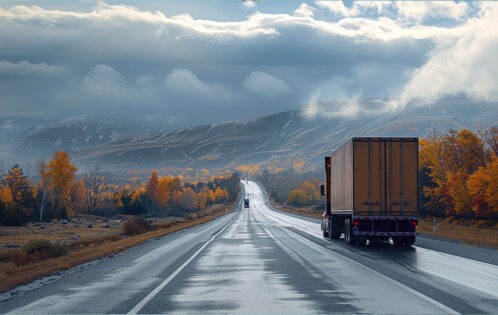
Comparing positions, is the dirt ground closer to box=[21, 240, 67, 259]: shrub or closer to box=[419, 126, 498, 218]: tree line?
box=[21, 240, 67, 259]: shrub

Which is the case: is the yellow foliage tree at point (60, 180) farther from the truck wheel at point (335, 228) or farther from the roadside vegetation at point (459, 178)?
the truck wheel at point (335, 228)

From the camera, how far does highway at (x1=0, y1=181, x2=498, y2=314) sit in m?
12.6

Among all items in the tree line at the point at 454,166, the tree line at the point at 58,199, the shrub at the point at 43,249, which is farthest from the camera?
the tree line at the point at 58,199

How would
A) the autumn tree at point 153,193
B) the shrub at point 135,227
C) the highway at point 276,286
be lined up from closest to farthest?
the highway at point 276,286 < the shrub at point 135,227 < the autumn tree at point 153,193

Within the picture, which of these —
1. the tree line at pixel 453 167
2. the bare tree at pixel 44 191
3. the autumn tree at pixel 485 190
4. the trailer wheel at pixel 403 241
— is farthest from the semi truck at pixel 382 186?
the bare tree at pixel 44 191

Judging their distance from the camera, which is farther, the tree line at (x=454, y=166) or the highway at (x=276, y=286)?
the tree line at (x=454, y=166)

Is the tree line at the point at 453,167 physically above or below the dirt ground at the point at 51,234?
above

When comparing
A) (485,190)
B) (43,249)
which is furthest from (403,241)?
(485,190)

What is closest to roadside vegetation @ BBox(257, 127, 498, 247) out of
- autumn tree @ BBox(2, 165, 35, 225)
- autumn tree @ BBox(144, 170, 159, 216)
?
autumn tree @ BBox(2, 165, 35, 225)

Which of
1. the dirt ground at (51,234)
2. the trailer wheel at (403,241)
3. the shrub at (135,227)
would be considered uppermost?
the trailer wheel at (403,241)

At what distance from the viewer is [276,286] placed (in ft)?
52.2

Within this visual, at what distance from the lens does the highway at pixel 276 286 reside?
1265 cm

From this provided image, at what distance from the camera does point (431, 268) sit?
20.5m

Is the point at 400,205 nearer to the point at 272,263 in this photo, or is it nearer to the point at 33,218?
the point at 272,263
